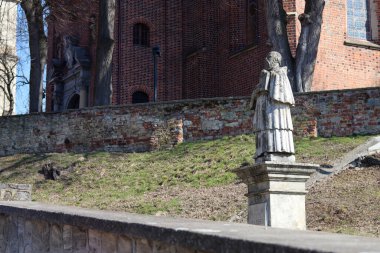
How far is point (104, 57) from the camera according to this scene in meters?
20.1

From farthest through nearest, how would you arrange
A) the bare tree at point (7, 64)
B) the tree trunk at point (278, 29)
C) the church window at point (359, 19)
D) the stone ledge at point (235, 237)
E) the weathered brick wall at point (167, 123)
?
the bare tree at point (7, 64), the church window at point (359, 19), the tree trunk at point (278, 29), the weathered brick wall at point (167, 123), the stone ledge at point (235, 237)

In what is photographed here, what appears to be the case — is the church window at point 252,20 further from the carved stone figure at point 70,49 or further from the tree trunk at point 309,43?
the carved stone figure at point 70,49

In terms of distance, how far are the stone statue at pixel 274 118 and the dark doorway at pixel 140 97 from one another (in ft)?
56.7

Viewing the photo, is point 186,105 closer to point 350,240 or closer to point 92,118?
point 92,118

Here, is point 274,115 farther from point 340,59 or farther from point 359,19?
point 359,19

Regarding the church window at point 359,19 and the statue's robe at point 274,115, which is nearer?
the statue's robe at point 274,115

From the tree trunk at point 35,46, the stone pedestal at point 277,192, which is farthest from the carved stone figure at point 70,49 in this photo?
the stone pedestal at point 277,192

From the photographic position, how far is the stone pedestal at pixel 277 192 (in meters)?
7.66

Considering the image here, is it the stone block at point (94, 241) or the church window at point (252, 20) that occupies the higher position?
A: the church window at point (252, 20)

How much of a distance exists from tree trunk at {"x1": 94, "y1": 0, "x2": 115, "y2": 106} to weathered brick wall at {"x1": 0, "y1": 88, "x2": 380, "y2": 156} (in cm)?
145

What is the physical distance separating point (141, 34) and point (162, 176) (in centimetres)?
1273

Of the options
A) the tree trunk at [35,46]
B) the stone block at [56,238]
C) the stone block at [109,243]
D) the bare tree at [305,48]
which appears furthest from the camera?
the tree trunk at [35,46]

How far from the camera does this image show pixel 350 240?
2322 millimetres

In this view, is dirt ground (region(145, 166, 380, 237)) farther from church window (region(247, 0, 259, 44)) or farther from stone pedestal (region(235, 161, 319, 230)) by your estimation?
church window (region(247, 0, 259, 44))
